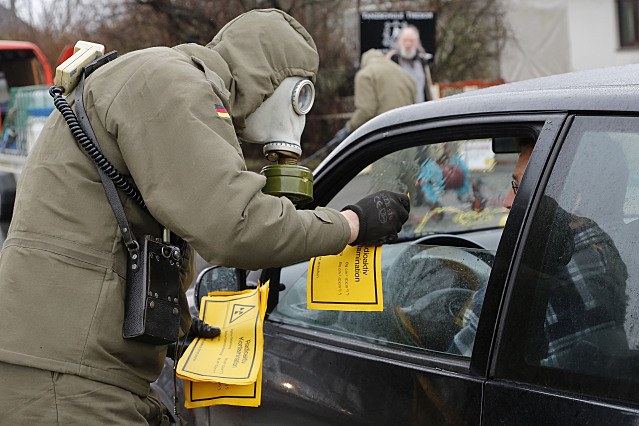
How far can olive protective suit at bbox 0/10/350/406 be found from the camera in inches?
62.6

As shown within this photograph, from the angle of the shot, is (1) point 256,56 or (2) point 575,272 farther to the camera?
(1) point 256,56

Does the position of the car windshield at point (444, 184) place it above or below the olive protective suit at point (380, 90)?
below

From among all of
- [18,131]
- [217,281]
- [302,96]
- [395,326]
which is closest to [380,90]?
[18,131]

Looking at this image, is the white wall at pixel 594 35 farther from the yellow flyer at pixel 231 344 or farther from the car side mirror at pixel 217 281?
the yellow flyer at pixel 231 344

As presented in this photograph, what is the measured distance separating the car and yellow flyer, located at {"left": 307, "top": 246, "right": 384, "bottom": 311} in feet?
0.44

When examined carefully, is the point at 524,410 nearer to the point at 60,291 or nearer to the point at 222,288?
the point at 60,291

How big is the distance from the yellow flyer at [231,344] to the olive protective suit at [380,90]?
18.9ft

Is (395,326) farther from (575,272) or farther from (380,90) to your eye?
(380,90)

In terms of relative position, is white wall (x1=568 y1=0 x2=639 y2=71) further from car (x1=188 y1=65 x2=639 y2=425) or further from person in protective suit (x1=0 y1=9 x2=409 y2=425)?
person in protective suit (x1=0 y1=9 x2=409 y2=425)

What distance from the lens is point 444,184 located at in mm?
2529

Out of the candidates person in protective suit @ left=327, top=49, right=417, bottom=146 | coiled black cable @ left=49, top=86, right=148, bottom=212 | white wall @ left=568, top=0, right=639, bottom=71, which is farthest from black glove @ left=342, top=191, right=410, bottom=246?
white wall @ left=568, top=0, right=639, bottom=71

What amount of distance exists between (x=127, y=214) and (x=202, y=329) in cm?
49

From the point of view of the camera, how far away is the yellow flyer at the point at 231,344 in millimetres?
1871

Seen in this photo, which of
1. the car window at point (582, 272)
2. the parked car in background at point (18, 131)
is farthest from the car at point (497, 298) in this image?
the parked car in background at point (18, 131)
